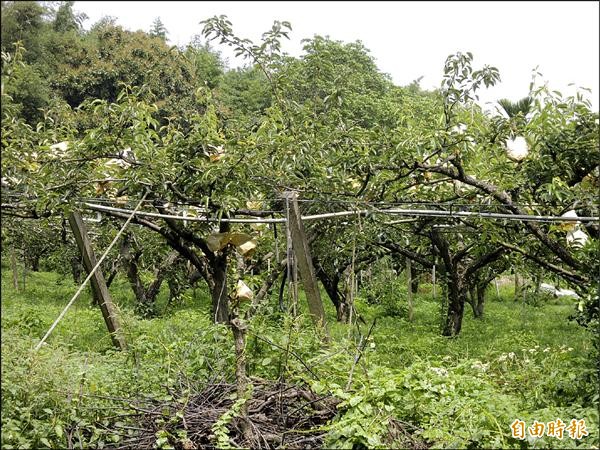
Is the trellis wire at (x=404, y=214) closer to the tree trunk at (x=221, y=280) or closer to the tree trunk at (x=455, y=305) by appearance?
the tree trunk at (x=221, y=280)

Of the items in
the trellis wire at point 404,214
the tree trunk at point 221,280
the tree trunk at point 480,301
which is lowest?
the tree trunk at point 480,301

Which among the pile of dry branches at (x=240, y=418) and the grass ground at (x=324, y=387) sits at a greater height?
the grass ground at (x=324, y=387)

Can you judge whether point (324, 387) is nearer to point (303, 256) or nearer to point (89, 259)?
point (303, 256)

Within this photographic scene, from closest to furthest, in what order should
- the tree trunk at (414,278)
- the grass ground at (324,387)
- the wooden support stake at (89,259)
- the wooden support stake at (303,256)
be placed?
the grass ground at (324,387), the wooden support stake at (303,256), the wooden support stake at (89,259), the tree trunk at (414,278)

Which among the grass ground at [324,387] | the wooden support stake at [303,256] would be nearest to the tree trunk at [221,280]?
the grass ground at [324,387]

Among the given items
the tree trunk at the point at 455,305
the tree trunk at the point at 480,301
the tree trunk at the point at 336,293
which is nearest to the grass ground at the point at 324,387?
the tree trunk at the point at 455,305

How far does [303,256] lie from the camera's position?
4312mm

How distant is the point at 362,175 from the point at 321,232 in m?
1.47

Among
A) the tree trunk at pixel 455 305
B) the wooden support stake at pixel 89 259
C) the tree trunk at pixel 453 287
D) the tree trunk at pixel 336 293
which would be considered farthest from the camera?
the tree trunk at pixel 336 293

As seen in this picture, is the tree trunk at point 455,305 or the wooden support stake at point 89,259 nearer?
the wooden support stake at point 89,259

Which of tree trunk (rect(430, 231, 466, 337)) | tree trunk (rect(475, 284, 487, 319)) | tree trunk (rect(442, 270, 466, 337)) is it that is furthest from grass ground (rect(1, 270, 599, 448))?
tree trunk (rect(475, 284, 487, 319))

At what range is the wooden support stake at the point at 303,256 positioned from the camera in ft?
13.9

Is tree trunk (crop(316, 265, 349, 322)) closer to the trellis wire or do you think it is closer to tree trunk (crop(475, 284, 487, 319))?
tree trunk (crop(475, 284, 487, 319))

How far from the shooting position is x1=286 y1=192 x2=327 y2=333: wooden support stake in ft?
13.9
